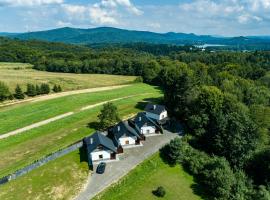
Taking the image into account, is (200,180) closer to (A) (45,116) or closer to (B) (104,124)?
(B) (104,124)

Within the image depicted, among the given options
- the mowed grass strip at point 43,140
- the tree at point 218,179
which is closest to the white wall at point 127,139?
the mowed grass strip at point 43,140

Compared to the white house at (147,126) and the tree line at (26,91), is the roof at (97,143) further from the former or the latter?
the tree line at (26,91)

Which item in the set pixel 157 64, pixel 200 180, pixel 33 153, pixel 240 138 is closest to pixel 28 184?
pixel 33 153

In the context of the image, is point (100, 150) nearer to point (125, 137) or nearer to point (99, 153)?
point (99, 153)

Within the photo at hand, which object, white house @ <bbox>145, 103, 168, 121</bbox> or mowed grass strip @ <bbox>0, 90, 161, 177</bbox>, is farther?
white house @ <bbox>145, 103, 168, 121</bbox>

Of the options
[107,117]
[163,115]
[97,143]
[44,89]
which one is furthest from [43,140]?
[44,89]

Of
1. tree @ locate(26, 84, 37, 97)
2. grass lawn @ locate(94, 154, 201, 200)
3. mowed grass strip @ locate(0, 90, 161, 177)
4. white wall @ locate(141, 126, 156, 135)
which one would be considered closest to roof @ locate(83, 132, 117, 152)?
mowed grass strip @ locate(0, 90, 161, 177)

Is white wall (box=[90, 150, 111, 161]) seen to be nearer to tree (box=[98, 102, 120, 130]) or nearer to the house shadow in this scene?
tree (box=[98, 102, 120, 130])

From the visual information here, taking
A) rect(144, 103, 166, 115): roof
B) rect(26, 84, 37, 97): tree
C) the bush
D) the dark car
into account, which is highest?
rect(144, 103, 166, 115): roof
